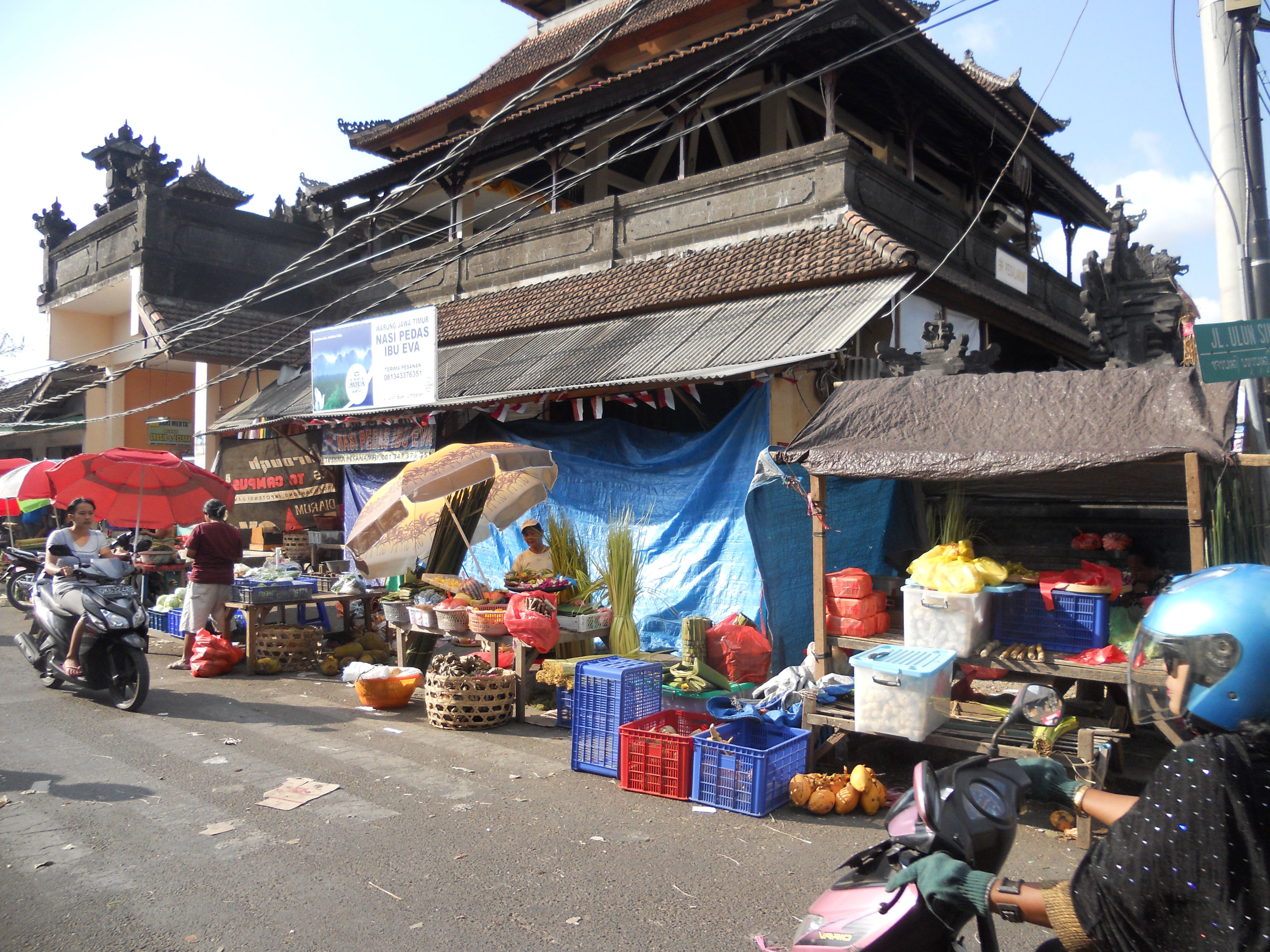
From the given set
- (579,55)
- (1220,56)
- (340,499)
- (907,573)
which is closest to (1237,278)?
(1220,56)

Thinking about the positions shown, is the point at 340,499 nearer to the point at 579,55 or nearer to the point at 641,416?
the point at 641,416

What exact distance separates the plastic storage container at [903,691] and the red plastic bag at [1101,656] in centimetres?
71

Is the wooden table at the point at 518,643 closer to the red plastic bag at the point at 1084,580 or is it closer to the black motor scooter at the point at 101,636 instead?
the black motor scooter at the point at 101,636

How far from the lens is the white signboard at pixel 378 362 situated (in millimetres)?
10734

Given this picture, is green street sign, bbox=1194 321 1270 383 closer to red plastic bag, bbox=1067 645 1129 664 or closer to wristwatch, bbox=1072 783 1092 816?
red plastic bag, bbox=1067 645 1129 664

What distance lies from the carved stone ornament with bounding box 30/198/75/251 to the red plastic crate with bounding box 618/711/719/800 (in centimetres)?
2286

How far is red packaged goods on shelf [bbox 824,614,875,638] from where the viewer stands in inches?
236

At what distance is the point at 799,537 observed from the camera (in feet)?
25.3

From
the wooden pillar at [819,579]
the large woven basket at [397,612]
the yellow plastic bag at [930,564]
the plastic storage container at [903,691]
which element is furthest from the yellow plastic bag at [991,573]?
the large woven basket at [397,612]

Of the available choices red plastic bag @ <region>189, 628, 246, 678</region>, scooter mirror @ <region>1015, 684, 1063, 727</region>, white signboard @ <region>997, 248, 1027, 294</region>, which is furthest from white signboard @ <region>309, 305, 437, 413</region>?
white signboard @ <region>997, 248, 1027, 294</region>

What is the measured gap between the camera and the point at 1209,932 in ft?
5.33

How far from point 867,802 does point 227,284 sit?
18.3 metres

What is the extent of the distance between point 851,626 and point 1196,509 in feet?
7.27

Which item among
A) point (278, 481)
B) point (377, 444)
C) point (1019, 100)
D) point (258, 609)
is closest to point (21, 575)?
point (278, 481)
